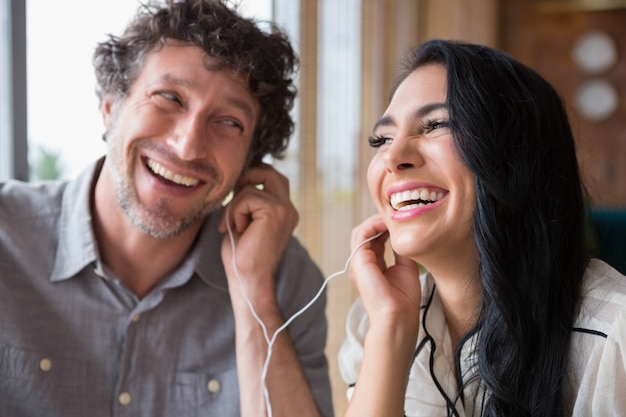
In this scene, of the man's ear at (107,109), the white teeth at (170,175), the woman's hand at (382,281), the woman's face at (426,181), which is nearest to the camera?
the woman's face at (426,181)

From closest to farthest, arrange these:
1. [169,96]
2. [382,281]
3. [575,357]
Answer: [575,357] → [382,281] → [169,96]

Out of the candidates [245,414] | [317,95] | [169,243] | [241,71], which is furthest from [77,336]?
[317,95]

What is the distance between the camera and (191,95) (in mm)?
1694

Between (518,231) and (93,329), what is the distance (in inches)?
37.6

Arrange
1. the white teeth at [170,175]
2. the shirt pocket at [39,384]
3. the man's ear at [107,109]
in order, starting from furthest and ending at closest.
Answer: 1. the man's ear at [107,109]
2. the white teeth at [170,175]
3. the shirt pocket at [39,384]

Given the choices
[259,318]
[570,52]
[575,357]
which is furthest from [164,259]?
[570,52]

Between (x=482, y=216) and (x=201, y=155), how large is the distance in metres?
0.68

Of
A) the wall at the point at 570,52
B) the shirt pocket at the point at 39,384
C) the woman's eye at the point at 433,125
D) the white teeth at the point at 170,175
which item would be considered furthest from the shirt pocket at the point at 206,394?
the wall at the point at 570,52

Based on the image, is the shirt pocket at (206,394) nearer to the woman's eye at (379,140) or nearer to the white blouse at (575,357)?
the white blouse at (575,357)

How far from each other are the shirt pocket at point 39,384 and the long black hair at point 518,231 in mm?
881

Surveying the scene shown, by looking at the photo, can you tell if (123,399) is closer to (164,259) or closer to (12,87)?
(164,259)

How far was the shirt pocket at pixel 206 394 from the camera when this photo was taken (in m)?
1.71

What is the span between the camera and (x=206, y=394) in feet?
5.69

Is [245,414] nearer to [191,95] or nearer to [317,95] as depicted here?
[191,95]
